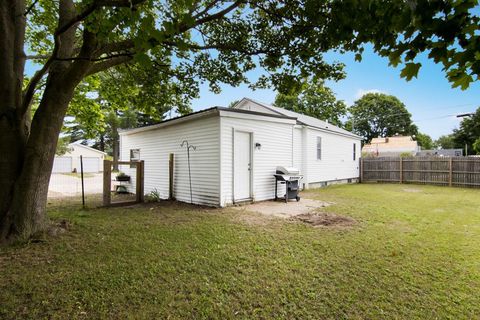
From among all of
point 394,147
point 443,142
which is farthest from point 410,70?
point 443,142

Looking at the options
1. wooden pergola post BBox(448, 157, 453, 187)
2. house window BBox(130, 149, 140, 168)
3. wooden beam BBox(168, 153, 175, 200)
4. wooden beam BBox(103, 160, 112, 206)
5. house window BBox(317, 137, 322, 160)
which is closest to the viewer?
wooden beam BBox(103, 160, 112, 206)

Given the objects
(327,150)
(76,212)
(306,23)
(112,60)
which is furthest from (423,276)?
(327,150)

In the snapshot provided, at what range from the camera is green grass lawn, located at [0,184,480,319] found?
245cm

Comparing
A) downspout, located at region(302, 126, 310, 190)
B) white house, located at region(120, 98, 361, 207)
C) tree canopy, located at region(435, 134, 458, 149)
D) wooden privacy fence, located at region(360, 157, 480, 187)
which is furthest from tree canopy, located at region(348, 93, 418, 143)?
white house, located at region(120, 98, 361, 207)

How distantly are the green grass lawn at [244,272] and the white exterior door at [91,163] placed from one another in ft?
102

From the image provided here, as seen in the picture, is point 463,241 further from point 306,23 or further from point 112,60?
point 112,60

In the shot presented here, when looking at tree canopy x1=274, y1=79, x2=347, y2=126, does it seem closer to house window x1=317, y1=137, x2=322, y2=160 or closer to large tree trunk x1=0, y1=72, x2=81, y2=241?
house window x1=317, y1=137, x2=322, y2=160

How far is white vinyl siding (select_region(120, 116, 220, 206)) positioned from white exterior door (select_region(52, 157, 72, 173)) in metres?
24.3

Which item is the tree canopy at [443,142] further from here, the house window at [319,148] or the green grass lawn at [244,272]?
the green grass lawn at [244,272]

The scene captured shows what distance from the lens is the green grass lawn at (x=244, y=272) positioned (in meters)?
2.45

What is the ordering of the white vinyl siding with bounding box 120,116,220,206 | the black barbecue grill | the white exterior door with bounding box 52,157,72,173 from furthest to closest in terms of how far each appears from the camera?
1. the white exterior door with bounding box 52,157,72,173
2. the black barbecue grill
3. the white vinyl siding with bounding box 120,116,220,206

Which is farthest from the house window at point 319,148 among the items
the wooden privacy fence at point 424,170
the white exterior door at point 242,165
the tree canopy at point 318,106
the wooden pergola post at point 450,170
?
the tree canopy at point 318,106

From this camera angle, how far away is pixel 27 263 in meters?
3.32

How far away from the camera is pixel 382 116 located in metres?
43.2
